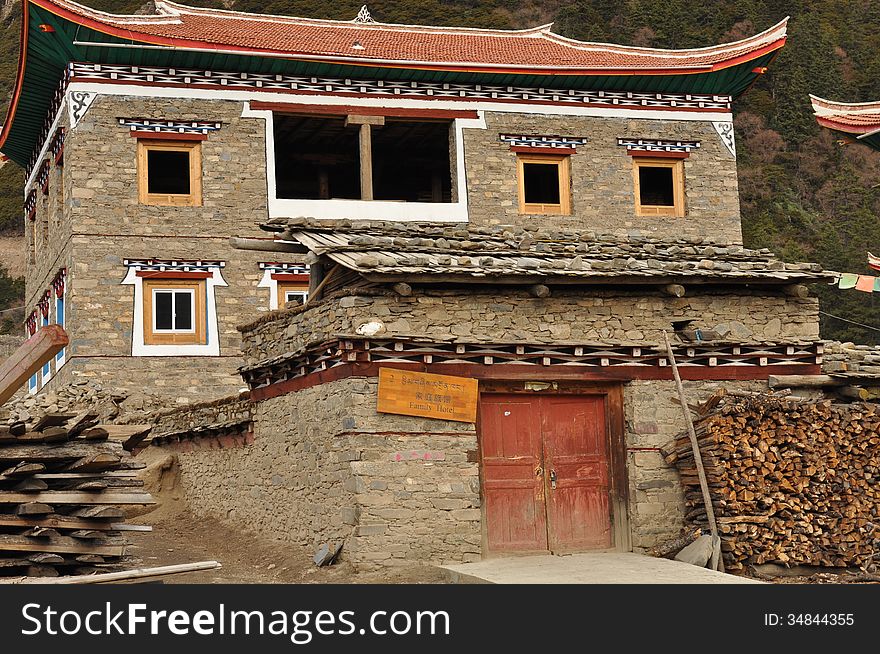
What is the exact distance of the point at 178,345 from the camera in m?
21.2

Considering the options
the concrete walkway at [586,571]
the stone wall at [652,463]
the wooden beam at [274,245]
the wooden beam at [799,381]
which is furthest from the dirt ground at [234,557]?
the wooden beam at [799,381]

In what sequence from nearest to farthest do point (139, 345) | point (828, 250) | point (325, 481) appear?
1. point (325, 481)
2. point (139, 345)
3. point (828, 250)

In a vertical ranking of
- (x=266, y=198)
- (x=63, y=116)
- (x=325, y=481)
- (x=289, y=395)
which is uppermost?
(x=63, y=116)

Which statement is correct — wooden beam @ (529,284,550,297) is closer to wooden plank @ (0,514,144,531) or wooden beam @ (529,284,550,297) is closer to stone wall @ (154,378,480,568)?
stone wall @ (154,378,480,568)

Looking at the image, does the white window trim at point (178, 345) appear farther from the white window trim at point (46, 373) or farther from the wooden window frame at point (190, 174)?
the white window trim at point (46, 373)

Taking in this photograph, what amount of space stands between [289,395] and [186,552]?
7.43ft

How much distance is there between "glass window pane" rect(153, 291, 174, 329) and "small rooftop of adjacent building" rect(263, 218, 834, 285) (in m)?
8.18

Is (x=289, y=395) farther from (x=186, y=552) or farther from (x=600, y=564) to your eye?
(x=600, y=564)

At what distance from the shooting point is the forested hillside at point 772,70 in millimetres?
41375

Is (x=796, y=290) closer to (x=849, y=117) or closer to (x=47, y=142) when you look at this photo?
(x=849, y=117)

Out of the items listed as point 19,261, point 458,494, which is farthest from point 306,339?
point 19,261

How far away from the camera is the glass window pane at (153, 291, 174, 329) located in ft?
69.6

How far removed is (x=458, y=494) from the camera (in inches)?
473

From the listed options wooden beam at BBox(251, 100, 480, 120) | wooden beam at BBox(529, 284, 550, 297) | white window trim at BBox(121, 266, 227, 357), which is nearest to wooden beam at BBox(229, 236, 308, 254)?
wooden beam at BBox(529, 284, 550, 297)
